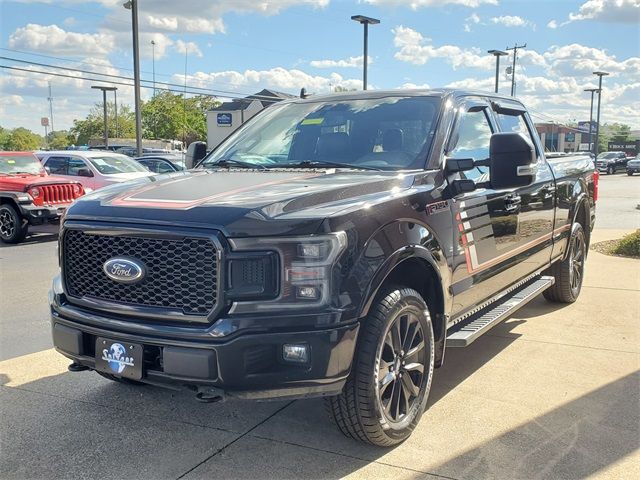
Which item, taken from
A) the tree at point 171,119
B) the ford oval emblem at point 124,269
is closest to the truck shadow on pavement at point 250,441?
the ford oval emblem at point 124,269

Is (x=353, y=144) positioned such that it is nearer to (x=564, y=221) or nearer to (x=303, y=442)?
(x=303, y=442)

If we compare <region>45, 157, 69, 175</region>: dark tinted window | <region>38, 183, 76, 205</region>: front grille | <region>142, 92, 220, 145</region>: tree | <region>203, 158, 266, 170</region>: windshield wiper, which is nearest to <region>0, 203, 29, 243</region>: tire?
<region>38, 183, 76, 205</region>: front grille

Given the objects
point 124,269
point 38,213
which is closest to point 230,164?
point 124,269

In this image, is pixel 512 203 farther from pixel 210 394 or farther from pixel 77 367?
pixel 77 367

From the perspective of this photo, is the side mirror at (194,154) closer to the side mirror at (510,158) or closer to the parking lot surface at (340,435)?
the parking lot surface at (340,435)

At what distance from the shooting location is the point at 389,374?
129 inches

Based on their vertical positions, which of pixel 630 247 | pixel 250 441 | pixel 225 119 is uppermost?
pixel 225 119

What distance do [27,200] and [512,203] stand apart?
33.0 feet

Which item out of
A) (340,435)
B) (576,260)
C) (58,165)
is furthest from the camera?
(58,165)

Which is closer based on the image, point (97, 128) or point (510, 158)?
point (510, 158)

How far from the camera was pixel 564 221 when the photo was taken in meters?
6.00

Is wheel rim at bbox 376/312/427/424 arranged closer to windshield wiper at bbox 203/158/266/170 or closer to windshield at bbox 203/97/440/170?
windshield at bbox 203/97/440/170

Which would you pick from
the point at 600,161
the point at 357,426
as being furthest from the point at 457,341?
the point at 600,161

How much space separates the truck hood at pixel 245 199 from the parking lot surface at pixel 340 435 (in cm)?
125
